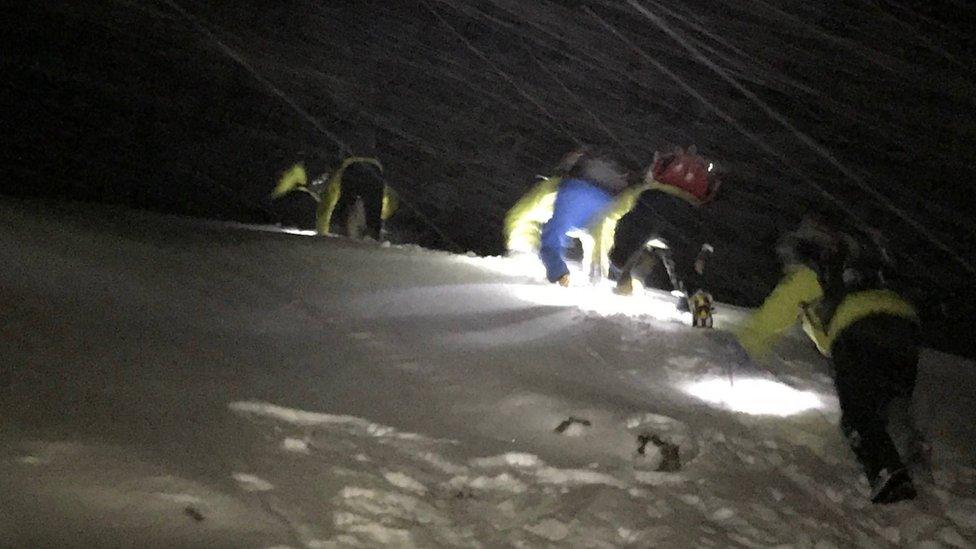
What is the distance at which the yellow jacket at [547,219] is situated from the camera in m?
10.5

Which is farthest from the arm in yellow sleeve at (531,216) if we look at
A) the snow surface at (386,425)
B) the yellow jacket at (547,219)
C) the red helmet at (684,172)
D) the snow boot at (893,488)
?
the snow boot at (893,488)

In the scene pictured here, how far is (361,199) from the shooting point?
50.3ft

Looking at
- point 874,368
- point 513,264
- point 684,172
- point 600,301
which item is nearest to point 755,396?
point 874,368

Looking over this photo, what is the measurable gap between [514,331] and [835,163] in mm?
33657

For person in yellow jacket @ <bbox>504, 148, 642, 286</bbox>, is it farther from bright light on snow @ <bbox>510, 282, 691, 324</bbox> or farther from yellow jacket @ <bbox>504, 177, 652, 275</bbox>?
bright light on snow @ <bbox>510, 282, 691, 324</bbox>

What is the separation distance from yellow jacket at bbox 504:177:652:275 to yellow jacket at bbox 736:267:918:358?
4182 mm

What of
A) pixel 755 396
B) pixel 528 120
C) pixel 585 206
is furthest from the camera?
pixel 528 120

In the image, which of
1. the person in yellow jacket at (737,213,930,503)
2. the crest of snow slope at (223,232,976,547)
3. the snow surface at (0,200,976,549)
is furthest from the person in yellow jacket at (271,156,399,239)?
the person in yellow jacket at (737,213,930,503)

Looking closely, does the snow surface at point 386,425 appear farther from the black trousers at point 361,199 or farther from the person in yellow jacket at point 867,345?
the black trousers at point 361,199

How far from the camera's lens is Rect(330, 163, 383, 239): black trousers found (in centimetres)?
1474

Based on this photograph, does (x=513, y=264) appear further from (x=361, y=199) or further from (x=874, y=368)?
(x=874, y=368)

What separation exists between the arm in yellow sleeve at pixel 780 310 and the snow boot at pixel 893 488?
57.0 inches

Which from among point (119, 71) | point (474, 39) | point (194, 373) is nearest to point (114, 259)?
point (194, 373)

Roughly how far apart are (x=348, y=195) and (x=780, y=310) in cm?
1011
